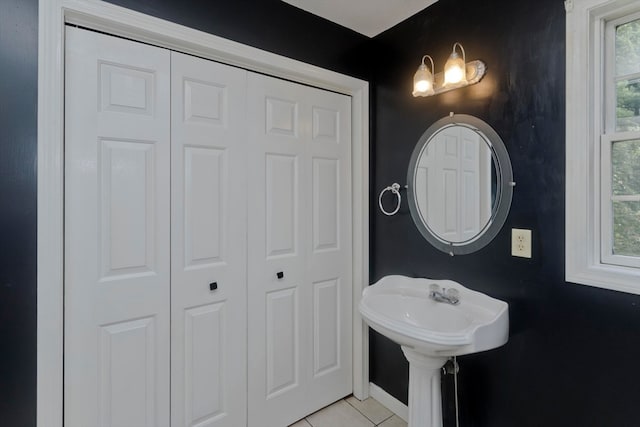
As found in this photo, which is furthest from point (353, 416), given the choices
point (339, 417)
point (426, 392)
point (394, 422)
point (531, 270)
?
Answer: point (531, 270)

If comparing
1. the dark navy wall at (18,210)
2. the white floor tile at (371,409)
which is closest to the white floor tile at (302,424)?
the white floor tile at (371,409)

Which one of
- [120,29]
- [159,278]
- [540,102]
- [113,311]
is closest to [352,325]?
[159,278]

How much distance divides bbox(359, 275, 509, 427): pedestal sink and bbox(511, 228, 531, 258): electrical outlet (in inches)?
9.2

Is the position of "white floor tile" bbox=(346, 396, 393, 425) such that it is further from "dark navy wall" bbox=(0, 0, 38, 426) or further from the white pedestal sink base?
"dark navy wall" bbox=(0, 0, 38, 426)

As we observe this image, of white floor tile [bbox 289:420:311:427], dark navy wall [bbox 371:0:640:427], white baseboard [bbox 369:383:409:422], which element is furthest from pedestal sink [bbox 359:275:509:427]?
white floor tile [bbox 289:420:311:427]

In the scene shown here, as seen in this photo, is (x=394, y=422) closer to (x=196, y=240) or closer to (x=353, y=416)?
(x=353, y=416)

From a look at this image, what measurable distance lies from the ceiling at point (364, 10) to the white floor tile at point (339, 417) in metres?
2.36

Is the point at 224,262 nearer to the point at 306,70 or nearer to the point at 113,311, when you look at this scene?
the point at 113,311

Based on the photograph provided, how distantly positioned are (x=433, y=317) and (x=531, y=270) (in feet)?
1.59

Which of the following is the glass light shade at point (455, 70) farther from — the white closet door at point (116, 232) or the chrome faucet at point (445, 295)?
the white closet door at point (116, 232)

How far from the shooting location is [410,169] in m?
1.86

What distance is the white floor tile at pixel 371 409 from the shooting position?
75.7 inches

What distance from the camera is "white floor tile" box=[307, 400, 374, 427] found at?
73.7 inches

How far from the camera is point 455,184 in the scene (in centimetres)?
167
